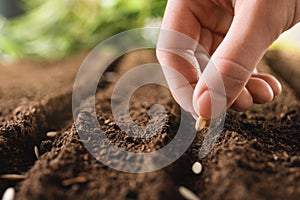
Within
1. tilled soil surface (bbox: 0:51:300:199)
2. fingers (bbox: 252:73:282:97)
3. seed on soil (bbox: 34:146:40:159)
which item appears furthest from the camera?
fingers (bbox: 252:73:282:97)

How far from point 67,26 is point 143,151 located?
7.05 feet

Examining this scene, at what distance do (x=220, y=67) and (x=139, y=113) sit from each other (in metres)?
0.43

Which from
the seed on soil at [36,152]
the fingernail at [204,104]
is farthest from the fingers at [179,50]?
the seed on soil at [36,152]

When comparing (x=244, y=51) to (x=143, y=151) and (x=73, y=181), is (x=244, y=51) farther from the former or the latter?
(x=73, y=181)

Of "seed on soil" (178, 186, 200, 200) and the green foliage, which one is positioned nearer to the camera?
"seed on soil" (178, 186, 200, 200)

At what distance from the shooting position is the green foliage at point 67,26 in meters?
2.42

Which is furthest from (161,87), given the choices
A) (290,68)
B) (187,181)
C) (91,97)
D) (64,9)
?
(64,9)

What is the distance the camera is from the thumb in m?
0.74

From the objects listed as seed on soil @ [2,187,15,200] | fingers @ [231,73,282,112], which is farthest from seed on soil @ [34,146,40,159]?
fingers @ [231,73,282,112]

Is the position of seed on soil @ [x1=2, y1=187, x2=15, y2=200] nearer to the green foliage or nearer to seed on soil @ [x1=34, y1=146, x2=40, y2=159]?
seed on soil @ [x1=34, y1=146, x2=40, y2=159]

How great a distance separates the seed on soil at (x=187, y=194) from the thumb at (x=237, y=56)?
19 cm

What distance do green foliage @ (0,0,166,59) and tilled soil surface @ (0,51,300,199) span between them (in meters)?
1.21

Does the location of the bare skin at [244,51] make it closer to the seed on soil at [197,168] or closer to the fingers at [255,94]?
the fingers at [255,94]

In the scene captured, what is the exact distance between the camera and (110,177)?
29.4 inches
